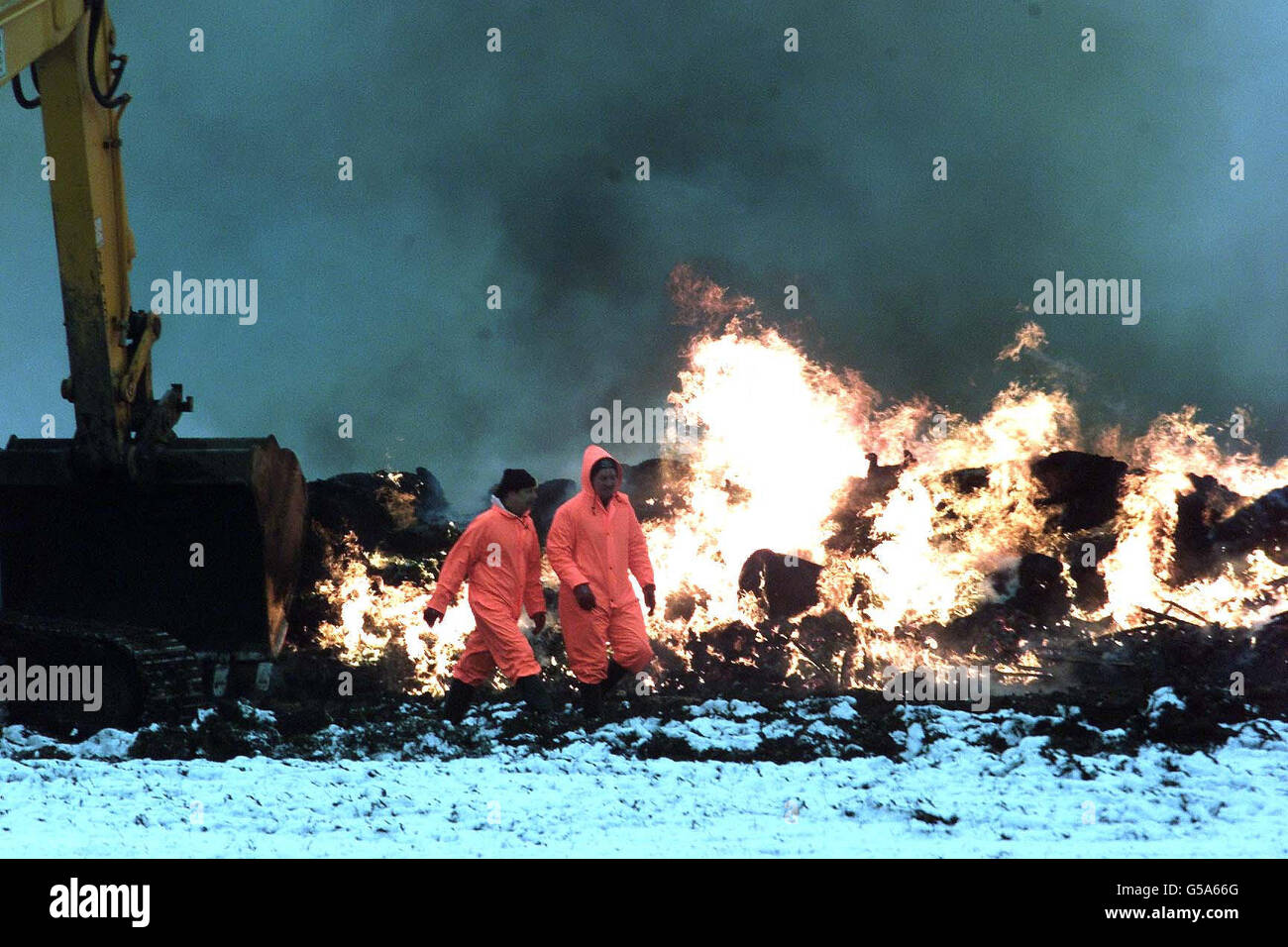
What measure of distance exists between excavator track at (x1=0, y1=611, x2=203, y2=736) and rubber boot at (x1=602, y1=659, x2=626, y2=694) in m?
3.18

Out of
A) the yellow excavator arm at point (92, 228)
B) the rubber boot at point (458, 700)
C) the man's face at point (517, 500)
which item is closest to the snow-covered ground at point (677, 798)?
the rubber boot at point (458, 700)

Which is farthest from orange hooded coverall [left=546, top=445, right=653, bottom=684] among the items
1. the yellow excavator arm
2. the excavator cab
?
the yellow excavator arm

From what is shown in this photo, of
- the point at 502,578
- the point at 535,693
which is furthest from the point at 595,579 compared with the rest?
the point at 535,693

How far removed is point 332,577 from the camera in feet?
46.0

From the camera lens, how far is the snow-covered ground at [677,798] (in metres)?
7.54

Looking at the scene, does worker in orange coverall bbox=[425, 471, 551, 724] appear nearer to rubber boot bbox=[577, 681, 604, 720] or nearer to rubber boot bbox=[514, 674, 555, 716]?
rubber boot bbox=[514, 674, 555, 716]

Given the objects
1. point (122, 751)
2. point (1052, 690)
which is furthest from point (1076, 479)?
point (122, 751)

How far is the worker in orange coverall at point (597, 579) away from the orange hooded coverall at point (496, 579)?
268 millimetres

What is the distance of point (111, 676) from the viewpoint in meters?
11.0

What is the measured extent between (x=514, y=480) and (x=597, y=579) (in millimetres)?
947

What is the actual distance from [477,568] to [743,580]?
160 inches

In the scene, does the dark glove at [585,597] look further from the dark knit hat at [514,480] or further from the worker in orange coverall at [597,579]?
the dark knit hat at [514,480]

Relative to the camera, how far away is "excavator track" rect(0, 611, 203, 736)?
10.9 meters

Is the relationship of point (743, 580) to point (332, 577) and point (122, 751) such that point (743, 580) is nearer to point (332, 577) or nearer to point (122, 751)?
point (332, 577)
